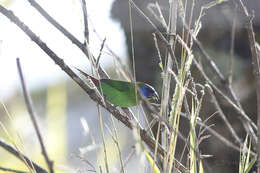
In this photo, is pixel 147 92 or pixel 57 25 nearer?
pixel 57 25

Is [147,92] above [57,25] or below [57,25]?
A: below

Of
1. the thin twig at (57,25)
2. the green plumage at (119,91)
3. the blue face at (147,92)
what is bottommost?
the blue face at (147,92)

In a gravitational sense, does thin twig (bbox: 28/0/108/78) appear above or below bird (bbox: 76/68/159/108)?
above

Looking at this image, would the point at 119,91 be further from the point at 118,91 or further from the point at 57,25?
the point at 57,25

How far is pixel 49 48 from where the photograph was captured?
540 mm

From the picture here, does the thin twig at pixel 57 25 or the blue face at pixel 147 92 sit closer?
the thin twig at pixel 57 25

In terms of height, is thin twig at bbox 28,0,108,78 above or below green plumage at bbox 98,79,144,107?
above

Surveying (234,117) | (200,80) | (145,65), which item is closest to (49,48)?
(200,80)

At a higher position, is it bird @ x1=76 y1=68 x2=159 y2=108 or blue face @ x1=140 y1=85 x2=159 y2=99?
bird @ x1=76 y1=68 x2=159 y2=108

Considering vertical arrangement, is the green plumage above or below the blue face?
above

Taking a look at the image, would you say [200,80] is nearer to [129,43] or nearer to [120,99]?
[129,43]

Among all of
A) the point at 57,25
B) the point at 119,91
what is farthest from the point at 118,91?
the point at 57,25

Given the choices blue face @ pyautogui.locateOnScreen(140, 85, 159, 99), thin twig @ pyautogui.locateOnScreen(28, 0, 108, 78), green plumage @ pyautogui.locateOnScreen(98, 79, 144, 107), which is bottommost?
blue face @ pyautogui.locateOnScreen(140, 85, 159, 99)

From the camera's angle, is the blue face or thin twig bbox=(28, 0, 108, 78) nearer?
thin twig bbox=(28, 0, 108, 78)
